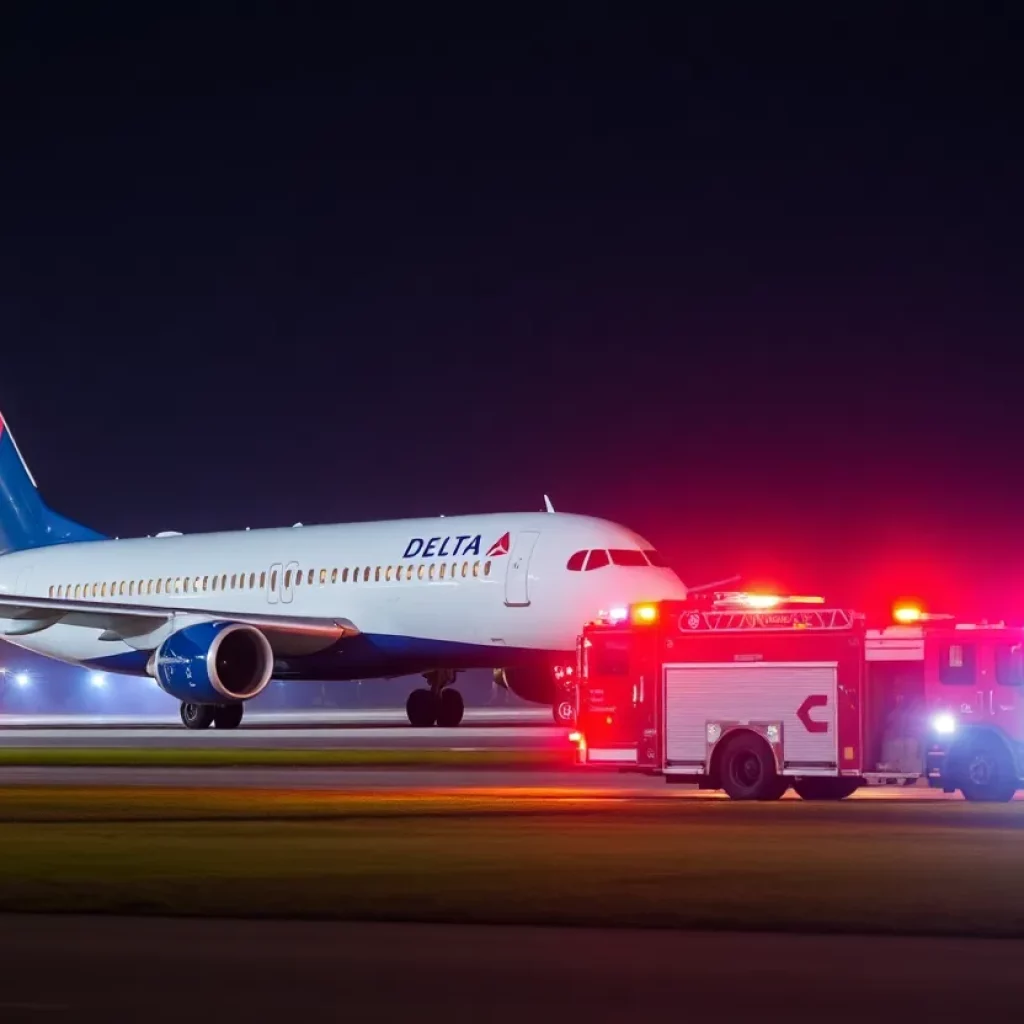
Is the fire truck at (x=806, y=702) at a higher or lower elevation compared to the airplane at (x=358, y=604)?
lower

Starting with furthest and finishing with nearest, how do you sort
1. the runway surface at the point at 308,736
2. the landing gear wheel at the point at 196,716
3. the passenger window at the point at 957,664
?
1. the landing gear wheel at the point at 196,716
2. the runway surface at the point at 308,736
3. the passenger window at the point at 957,664

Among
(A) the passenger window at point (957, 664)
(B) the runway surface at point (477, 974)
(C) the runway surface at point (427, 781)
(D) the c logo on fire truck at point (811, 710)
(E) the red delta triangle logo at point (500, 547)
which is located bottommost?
(B) the runway surface at point (477, 974)

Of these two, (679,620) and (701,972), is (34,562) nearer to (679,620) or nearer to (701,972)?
(679,620)

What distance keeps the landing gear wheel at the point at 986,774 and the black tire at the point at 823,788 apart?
6.82 ft

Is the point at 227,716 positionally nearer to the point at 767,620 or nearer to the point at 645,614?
the point at 645,614

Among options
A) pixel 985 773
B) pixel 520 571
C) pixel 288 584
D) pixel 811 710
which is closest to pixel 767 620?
pixel 811 710

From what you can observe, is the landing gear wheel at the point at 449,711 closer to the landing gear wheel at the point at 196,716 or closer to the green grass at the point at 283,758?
the landing gear wheel at the point at 196,716

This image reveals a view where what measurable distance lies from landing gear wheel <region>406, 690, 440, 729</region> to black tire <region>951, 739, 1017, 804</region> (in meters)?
29.6

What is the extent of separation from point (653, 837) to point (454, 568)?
2946 cm

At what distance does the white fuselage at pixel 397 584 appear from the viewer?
2021 inches

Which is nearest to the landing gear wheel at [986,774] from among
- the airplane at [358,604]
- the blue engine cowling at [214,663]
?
the airplane at [358,604]

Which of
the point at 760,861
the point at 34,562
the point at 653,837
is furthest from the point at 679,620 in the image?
the point at 34,562

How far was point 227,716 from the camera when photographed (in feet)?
194

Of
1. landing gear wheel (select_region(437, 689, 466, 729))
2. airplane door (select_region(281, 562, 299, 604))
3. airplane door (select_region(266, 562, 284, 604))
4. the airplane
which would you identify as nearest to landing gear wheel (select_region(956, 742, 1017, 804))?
the airplane
